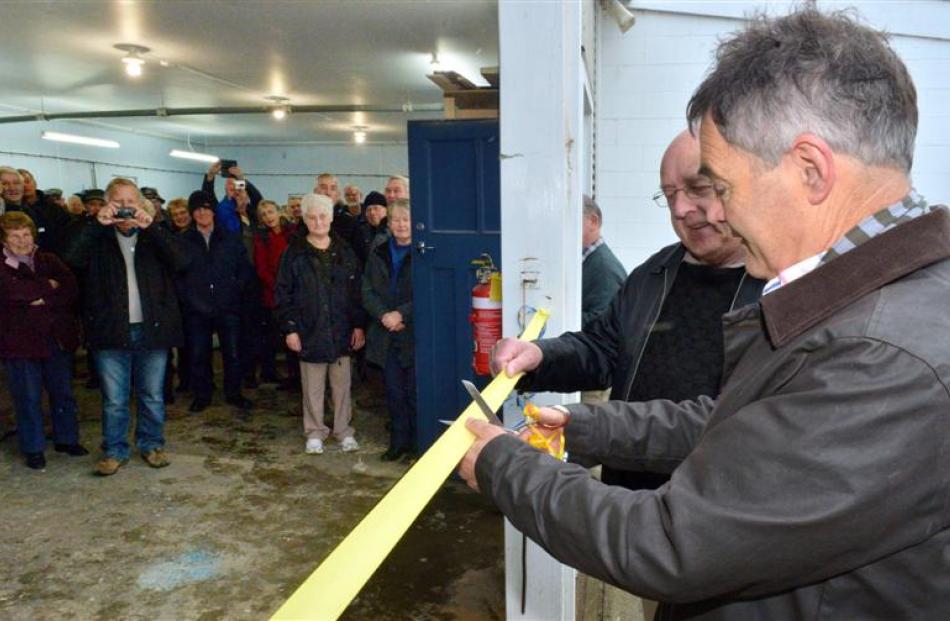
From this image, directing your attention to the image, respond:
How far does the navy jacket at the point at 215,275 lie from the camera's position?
547 cm

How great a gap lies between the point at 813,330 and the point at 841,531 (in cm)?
24

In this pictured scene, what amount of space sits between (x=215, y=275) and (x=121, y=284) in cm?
138

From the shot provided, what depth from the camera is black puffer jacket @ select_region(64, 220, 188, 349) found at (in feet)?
13.7

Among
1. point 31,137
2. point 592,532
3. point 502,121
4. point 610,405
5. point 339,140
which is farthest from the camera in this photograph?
point 339,140

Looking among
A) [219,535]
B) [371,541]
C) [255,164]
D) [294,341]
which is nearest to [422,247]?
[294,341]

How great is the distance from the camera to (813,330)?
0.84 m

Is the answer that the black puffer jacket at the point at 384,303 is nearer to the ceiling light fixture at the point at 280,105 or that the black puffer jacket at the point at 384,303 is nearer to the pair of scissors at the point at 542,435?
the pair of scissors at the point at 542,435

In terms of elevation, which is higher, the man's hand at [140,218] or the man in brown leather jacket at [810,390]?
the man's hand at [140,218]

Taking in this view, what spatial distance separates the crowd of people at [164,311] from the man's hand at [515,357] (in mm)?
2707

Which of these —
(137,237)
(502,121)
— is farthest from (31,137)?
(502,121)

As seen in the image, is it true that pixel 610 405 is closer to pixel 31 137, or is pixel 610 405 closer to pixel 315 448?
pixel 315 448

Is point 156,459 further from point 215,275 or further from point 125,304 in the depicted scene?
point 215,275

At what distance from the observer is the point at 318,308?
4.71 metres

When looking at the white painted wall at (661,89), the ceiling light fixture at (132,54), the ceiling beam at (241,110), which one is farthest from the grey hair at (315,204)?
the ceiling beam at (241,110)
